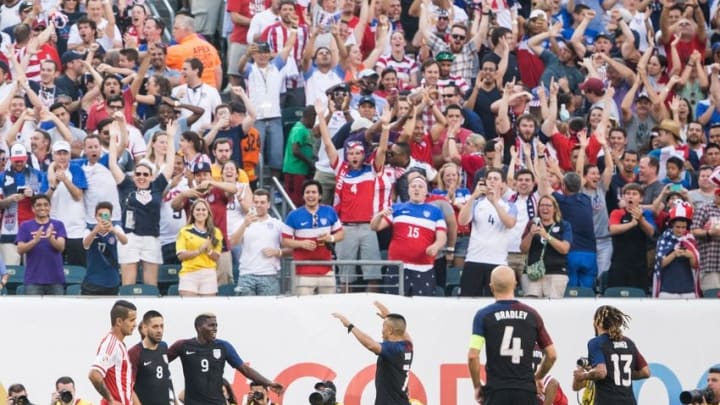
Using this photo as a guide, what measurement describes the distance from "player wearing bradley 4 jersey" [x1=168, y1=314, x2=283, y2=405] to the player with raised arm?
37.5 inches

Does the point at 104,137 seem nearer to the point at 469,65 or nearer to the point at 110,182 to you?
the point at 110,182

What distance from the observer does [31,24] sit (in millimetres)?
22453

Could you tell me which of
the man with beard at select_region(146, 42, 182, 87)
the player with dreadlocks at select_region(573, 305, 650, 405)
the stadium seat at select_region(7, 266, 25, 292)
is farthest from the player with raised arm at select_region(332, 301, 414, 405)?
the man with beard at select_region(146, 42, 182, 87)

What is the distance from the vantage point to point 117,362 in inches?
578

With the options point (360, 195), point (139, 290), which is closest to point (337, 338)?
point (139, 290)

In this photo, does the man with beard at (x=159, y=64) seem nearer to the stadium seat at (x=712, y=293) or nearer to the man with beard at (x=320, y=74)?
the man with beard at (x=320, y=74)

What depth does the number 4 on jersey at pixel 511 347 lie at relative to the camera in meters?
14.2

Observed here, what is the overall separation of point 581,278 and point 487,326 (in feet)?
17.5

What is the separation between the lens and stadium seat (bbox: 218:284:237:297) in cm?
1859

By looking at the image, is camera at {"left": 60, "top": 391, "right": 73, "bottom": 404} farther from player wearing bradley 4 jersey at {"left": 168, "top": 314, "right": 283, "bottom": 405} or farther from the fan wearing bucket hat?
the fan wearing bucket hat

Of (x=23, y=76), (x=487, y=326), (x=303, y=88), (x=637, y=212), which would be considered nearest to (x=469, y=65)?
(x=303, y=88)

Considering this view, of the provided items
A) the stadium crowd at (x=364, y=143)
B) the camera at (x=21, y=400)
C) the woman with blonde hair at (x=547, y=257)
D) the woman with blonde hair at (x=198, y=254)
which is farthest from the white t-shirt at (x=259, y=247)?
the camera at (x=21, y=400)

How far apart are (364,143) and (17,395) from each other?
→ 609cm

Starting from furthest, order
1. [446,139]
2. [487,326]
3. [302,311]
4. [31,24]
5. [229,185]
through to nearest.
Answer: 1. [31,24]
2. [446,139]
3. [229,185]
4. [302,311]
5. [487,326]
